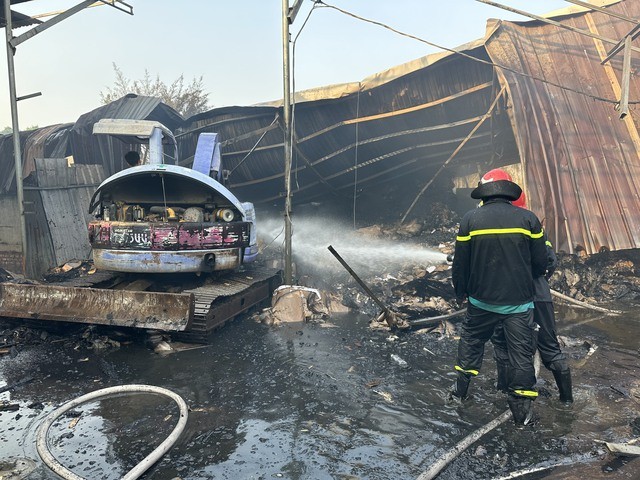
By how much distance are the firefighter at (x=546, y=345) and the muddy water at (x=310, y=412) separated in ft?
0.62

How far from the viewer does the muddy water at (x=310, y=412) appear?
2746 millimetres

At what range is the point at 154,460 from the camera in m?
2.64

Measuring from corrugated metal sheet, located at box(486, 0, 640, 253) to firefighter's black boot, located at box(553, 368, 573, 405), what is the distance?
407 cm

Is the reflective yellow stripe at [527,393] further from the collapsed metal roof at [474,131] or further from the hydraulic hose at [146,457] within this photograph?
the collapsed metal roof at [474,131]

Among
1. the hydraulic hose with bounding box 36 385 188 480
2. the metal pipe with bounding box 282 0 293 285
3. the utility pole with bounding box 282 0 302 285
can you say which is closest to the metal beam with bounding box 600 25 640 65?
the utility pole with bounding box 282 0 302 285

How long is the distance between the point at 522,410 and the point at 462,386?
0.52m

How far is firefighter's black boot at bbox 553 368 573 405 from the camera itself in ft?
11.5

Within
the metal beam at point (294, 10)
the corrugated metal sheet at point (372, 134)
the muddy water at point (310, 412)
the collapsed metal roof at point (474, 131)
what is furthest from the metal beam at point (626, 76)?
the metal beam at point (294, 10)

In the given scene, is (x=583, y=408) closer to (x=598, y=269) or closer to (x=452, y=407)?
(x=452, y=407)

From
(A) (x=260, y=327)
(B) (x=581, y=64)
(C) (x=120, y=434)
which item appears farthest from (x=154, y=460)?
(B) (x=581, y=64)

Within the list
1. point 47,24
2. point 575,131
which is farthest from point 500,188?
point 47,24

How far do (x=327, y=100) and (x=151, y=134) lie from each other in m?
3.90

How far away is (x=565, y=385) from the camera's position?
3527 mm

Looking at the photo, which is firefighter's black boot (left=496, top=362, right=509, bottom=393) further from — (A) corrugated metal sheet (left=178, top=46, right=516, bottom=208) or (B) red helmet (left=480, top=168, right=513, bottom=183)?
(A) corrugated metal sheet (left=178, top=46, right=516, bottom=208)
